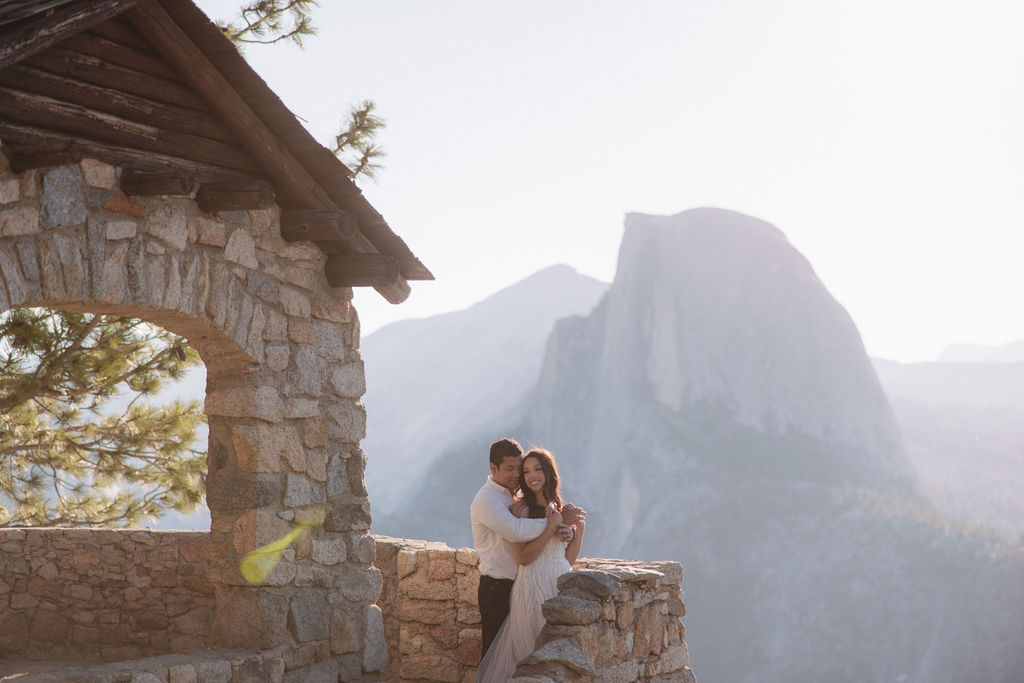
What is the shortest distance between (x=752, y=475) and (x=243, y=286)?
59.2m

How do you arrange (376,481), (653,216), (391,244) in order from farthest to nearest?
(376,481) → (653,216) → (391,244)

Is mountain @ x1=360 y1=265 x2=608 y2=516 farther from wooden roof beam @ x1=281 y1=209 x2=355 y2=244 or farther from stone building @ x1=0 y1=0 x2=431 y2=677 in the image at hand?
wooden roof beam @ x1=281 y1=209 x2=355 y2=244

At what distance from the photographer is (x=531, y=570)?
17.0 ft

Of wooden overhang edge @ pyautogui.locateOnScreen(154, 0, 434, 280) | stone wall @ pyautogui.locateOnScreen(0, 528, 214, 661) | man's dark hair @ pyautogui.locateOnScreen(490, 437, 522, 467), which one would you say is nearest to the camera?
wooden overhang edge @ pyautogui.locateOnScreen(154, 0, 434, 280)

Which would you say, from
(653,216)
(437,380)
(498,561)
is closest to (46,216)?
(498,561)

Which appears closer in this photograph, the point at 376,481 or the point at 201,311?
the point at 201,311

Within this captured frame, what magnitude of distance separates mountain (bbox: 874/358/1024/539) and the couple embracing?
170ft

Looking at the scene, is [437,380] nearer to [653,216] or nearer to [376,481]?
[376,481]

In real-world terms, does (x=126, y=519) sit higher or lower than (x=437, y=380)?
lower

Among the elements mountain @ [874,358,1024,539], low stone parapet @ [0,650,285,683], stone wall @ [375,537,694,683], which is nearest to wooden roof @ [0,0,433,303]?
stone wall @ [375,537,694,683]

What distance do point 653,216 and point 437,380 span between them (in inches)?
1680

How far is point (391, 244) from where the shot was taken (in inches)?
225

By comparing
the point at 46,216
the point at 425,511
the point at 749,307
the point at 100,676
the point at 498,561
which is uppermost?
the point at 749,307

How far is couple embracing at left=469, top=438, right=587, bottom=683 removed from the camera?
5086 mm
